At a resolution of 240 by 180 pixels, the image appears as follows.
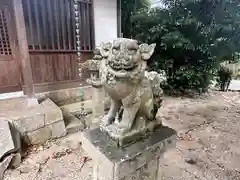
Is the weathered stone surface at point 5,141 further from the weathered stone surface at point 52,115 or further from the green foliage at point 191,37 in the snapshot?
the green foliage at point 191,37

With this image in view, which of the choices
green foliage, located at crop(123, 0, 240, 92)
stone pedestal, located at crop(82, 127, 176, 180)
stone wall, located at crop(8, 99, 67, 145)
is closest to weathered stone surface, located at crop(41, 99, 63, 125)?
stone wall, located at crop(8, 99, 67, 145)

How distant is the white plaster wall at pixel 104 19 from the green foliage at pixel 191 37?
1.27m

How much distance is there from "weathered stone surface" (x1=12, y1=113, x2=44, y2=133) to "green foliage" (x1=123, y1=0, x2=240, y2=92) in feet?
11.7

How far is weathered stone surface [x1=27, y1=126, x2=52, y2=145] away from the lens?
2.52m

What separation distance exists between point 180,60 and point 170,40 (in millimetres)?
867

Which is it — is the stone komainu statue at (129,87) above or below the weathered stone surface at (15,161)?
above

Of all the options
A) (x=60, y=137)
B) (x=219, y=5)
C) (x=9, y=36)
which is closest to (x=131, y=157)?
(x=60, y=137)

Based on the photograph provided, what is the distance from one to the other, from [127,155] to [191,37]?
4.46 metres

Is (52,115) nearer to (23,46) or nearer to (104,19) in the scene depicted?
(23,46)

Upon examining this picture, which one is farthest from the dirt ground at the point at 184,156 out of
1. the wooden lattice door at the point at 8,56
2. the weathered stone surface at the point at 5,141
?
the wooden lattice door at the point at 8,56

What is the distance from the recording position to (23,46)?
9.28ft

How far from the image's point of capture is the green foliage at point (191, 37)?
4332 mm

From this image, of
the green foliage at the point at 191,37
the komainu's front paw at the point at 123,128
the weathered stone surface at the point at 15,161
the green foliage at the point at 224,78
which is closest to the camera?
the komainu's front paw at the point at 123,128

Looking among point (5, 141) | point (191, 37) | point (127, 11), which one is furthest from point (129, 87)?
point (127, 11)
